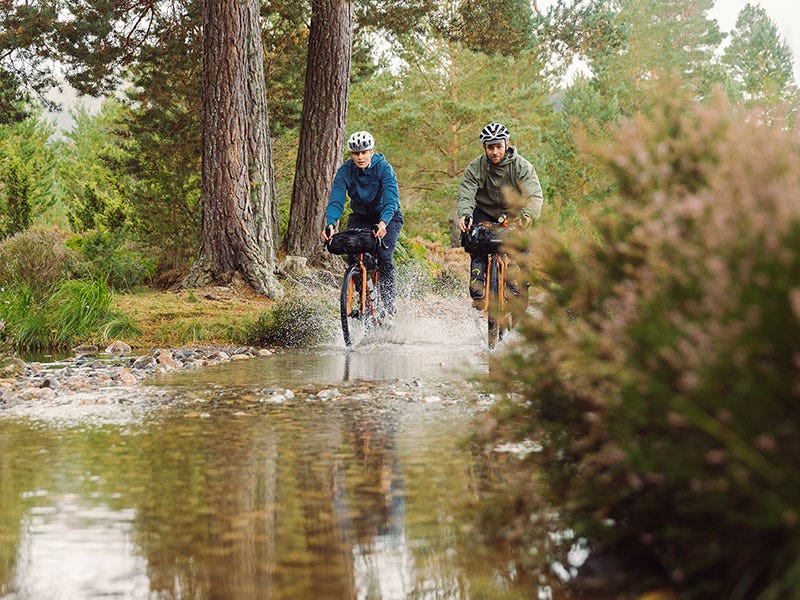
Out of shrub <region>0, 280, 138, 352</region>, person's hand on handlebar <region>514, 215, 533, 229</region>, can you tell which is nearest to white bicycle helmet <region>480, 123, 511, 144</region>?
person's hand on handlebar <region>514, 215, 533, 229</region>

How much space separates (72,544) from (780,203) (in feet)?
7.95

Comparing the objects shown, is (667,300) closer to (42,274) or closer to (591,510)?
(591,510)

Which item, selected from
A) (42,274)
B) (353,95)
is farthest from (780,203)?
(353,95)

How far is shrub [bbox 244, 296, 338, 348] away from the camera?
1120 centimetres

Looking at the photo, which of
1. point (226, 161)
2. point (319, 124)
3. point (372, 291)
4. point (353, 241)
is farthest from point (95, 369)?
point (319, 124)

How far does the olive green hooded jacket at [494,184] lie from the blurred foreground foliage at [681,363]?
22.2 ft

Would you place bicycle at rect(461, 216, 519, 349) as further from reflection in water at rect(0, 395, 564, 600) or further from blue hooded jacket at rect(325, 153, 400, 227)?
reflection in water at rect(0, 395, 564, 600)

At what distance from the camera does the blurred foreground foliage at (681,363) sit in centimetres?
196

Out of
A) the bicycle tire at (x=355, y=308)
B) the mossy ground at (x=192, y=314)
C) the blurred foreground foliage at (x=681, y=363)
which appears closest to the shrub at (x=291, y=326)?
the mossy ground at (x=192, y=314)

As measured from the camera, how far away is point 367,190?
35.6 feet

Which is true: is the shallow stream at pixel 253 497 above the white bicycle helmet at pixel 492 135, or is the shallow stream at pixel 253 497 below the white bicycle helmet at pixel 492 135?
below

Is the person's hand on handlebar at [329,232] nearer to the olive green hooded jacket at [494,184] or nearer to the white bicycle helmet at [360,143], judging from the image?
the white bicycle helmet at [360,143]

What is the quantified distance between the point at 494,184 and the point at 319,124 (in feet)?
26.6

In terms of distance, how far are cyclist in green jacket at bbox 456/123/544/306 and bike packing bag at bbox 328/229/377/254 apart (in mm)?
1122
